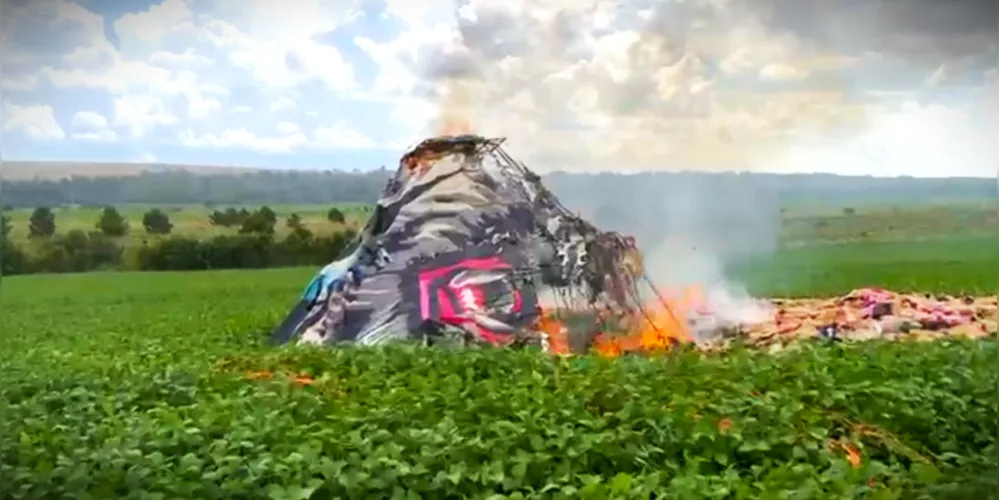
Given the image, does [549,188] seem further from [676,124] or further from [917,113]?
[917,113]

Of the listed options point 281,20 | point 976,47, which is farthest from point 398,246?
point 976,47

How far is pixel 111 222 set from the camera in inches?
101

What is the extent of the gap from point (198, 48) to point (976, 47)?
193 cm

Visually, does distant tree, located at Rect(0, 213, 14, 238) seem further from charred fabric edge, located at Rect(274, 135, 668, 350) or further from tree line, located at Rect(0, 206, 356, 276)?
charred fabric edge, located at Rect(274, 135, 668, 350)

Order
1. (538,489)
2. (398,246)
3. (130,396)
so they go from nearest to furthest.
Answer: (538,489) < (130,396) < (398,246)

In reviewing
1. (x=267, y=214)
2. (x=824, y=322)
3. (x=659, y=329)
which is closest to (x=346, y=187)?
(x=267, y=214)

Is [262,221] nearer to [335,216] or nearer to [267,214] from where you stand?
[267,214]

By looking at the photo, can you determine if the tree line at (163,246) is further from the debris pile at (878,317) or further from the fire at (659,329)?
the debris pile at (878,317)

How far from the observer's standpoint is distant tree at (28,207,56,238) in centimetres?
251

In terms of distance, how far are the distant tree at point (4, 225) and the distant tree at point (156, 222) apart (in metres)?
0.31

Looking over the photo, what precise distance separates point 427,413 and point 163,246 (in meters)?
0.77

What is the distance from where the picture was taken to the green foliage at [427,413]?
2.31 m

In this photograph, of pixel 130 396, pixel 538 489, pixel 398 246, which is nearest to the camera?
pixel 538 489

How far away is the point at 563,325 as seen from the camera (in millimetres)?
2646
